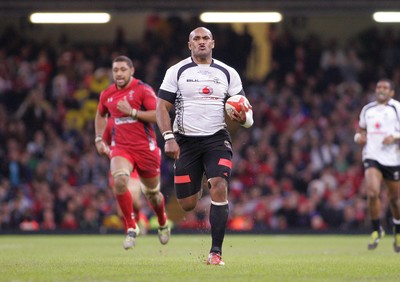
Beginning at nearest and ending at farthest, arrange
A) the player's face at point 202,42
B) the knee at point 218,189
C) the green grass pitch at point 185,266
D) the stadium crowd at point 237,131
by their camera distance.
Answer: the green grass pitch at point 185,266 → the knee at point 218,189 → the player's face at point 202,42 → the stadium crowd at point 237,131

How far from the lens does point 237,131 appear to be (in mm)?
27234

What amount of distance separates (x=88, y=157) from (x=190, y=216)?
3466 mm

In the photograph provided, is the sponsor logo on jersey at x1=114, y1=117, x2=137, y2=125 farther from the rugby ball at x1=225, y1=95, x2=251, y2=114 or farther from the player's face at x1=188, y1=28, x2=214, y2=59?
the rugby ball at x1=225, y1=95, x2=251, y2=114

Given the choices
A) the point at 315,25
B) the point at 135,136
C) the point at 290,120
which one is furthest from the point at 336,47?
the point at 135,136

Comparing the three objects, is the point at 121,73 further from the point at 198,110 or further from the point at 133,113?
the point at 198,110

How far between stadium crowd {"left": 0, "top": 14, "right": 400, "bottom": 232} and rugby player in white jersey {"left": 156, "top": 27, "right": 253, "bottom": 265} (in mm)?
12665

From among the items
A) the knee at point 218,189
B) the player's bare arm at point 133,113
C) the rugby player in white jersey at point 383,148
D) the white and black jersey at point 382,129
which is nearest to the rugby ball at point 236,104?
the knee at point 218,189

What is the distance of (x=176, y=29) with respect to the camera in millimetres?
29953

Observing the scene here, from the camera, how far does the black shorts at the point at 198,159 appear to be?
10.9m

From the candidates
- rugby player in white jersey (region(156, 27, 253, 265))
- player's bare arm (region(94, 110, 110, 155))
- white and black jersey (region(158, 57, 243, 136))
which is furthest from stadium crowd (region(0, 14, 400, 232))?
white and black jersey (region(158, 57, 243, 136))

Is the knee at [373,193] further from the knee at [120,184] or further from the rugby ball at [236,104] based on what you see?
the rugby ball at [236,104]

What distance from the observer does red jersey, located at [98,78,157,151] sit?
1412 centimetres

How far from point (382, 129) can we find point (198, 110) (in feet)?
18.7

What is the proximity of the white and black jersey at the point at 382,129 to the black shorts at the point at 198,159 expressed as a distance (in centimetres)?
532
